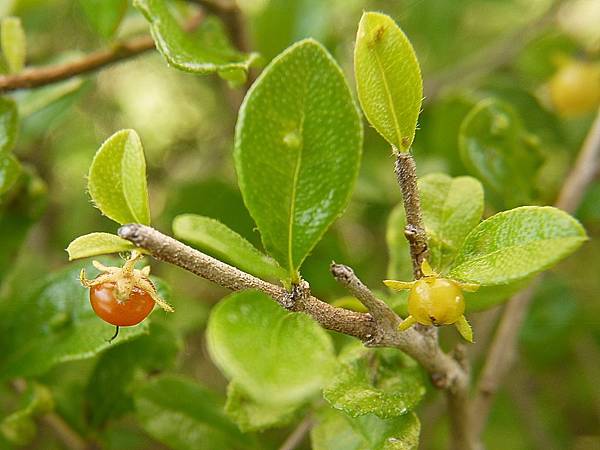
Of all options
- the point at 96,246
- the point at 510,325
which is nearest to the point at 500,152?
the point at 510,325

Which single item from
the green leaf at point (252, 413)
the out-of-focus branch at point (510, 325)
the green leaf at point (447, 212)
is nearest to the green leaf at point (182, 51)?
the green leaf at point (447, 212)

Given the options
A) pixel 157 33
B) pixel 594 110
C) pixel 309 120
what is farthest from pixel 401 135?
pixel 594 110

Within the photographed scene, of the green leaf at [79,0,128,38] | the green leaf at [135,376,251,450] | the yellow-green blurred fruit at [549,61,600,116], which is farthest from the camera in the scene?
the yellow-green blurred fruit at [549,61,600,116]

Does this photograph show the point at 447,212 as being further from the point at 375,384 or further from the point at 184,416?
the point at 184,416

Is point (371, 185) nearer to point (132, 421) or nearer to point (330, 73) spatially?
point (132, 421)

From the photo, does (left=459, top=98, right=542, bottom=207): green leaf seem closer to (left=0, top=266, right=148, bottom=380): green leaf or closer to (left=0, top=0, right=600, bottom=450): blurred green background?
(left=0, top=0, right=600, bottom=450): blurred green background

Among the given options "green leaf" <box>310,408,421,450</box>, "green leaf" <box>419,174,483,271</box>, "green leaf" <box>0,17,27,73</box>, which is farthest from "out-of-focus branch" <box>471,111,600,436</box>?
"green leaf" <box>0,17,27,73</box>
